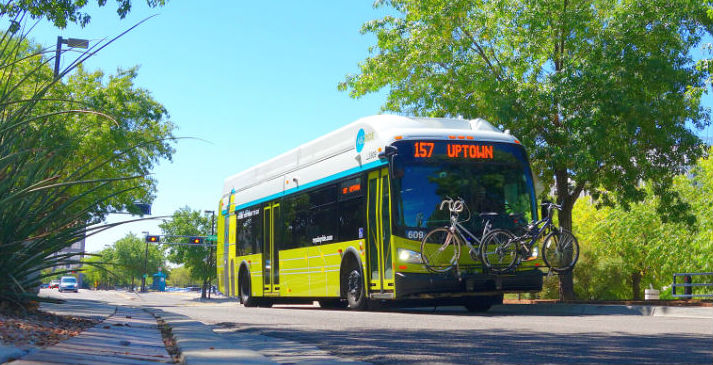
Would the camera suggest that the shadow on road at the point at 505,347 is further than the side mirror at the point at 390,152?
No

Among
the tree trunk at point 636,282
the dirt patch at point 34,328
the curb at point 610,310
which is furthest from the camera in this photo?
the tree trunk at point 636,282

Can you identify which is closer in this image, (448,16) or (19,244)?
(19,244)

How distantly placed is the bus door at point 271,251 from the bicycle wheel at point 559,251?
7.51 metres

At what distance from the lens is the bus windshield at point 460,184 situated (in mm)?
13688

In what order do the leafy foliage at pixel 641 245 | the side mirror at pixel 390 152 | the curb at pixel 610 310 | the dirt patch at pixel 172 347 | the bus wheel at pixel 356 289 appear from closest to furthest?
the dirt patch at pixel 172 347, the curb at pixel 610 310, the side mirror at pixel 390 152, the bus wheel at pixel 356 289, the leafy foliage at pixel 641 245

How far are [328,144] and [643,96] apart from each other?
8345 millimetres

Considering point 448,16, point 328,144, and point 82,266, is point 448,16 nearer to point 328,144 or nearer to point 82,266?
point 328,144

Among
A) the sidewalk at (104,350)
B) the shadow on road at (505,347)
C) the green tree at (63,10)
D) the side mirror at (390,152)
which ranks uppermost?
the green tree at (63,10)

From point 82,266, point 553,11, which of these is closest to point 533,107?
point 553,11

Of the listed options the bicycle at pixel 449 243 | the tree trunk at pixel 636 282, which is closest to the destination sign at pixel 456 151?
the bicycle at pixel 449 243

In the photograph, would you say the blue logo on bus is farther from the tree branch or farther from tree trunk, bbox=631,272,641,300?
tree trunk, bbox=631,272,641,300

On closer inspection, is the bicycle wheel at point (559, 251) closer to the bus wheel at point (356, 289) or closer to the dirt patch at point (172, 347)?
the bus wheel at point (356, 289)

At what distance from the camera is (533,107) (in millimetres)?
19109

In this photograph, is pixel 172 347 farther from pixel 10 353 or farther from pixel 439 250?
pixel 439 250
